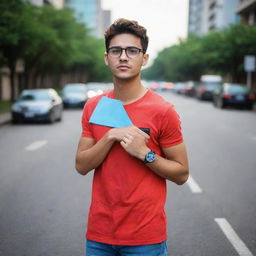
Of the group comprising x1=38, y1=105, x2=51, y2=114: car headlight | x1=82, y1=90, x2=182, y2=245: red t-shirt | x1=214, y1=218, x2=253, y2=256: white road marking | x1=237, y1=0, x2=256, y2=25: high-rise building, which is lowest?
x1=38, y1=105, x2=51, y2=114: car headlight

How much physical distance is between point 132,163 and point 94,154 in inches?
7.6

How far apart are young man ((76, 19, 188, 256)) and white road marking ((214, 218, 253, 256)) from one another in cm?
225

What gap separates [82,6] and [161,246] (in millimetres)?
157625

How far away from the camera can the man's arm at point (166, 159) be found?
6.92 feet

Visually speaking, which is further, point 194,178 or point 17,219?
point 194,178

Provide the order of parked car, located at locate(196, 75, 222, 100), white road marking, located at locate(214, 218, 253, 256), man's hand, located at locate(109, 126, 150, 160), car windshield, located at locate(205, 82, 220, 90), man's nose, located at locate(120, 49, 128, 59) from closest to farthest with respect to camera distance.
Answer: man's hand, located at locate(109, 126, 150, 160)
man's nose, located at locate(120, 49, 128, 59)
white road marking, located at locate(214, 218, 253, 256)
car windshield, located at locate(205, 82, 220, 90)
parked car, located at locate(196, 75, 222, 100)

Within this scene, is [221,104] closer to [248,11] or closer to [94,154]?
[94,154]

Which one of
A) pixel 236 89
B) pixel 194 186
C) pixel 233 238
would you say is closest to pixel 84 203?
pixel 194 186

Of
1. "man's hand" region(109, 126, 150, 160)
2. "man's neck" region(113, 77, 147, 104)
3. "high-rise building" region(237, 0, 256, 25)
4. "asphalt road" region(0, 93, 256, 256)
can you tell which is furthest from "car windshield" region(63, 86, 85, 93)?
"high-rise building" region(237, 0, 256, 25)

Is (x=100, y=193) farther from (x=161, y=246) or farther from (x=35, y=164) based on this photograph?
(x=35, y=164)

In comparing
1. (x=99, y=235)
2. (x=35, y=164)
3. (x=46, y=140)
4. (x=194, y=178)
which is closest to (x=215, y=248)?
(x=99, y=235)

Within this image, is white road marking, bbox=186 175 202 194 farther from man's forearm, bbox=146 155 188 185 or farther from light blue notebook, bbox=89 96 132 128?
light blue notebook, bbox=89 96 132 128

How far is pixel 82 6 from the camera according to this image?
153 metres

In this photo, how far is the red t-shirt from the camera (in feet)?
7.14
